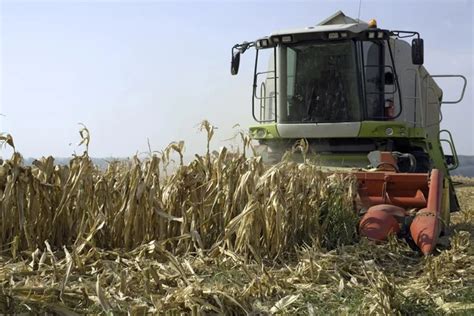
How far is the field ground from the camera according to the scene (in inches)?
104

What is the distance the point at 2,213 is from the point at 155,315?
1884 mm

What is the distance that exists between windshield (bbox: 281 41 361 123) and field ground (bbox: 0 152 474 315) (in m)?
3.01

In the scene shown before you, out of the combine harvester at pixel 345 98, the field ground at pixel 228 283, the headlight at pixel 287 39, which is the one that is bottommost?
the field ground at pixel 228 283

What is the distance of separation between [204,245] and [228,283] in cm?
101

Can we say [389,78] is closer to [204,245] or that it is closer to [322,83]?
[322,83]

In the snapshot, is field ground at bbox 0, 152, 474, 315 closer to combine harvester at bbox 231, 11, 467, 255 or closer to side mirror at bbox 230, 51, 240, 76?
combine harvester at bbox 231, 11, 467, 255

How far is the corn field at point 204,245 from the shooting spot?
2.77m

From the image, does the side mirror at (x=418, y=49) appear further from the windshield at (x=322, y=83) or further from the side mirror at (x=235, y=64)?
the side mirror at (x=235, y=64)

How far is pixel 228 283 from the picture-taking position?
9.77 feet

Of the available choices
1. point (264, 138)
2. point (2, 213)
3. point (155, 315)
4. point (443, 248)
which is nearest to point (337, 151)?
point (264, 138)

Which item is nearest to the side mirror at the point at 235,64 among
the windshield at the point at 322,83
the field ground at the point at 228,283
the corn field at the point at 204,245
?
the windshield at the point at 322,83

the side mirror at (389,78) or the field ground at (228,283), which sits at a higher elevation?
the side mirror at (389,78)

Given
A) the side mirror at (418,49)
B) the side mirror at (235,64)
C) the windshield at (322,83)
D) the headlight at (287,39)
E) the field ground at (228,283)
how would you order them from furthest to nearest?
the side mirror at (235,64) < the headlight at (287,39) < the windshield at (322,83) < the side mirror at (418,49) < the field ground at (228,283)

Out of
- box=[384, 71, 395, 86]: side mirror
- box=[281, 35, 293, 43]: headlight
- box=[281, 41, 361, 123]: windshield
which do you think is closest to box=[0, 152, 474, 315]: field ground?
box=[281, 41, 361, 123]: windshield
